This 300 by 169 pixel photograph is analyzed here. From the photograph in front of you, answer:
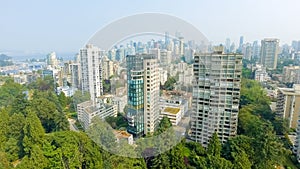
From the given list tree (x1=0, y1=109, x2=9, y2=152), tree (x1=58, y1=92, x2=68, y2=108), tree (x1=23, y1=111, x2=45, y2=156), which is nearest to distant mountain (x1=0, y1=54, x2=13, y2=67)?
tree (x1=58, y1=92, x2=68, y2=108)

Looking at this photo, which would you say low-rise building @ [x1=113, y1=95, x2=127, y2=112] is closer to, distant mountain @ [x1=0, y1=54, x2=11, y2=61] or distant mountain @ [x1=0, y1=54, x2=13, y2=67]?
distant mountain @ [x1=0, y1=54, x2=13, y2=67]

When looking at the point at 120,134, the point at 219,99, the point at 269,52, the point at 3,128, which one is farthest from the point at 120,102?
the point at 269,52

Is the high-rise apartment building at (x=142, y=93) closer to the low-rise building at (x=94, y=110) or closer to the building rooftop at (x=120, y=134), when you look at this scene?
the building rooftop at (x=120, y=134)

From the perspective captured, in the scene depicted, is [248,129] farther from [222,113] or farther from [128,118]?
[128,118]

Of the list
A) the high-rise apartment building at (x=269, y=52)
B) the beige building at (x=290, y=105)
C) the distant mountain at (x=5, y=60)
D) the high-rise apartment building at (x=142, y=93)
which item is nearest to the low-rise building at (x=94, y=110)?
the high-rise apartment building at (x=142, y=93)

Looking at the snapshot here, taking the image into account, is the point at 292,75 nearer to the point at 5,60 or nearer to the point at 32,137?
the point at 32,137
